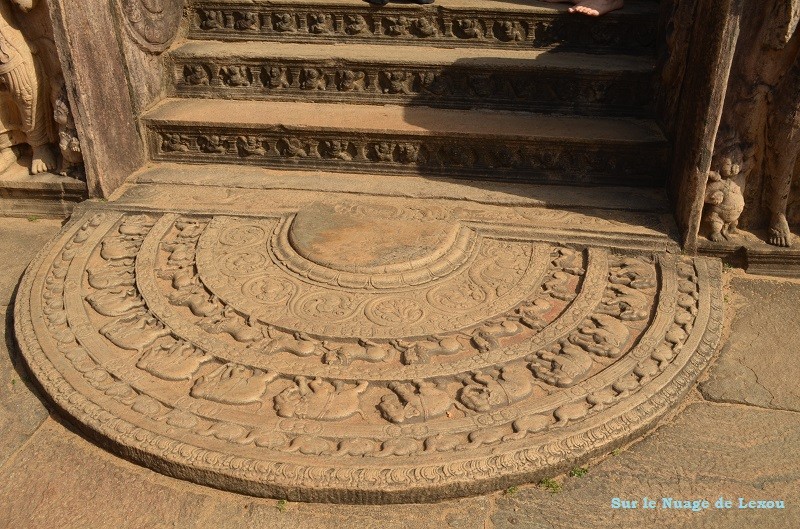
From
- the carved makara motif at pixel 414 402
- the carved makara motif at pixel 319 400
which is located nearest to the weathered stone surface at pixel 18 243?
the carved makara motif at pixel 319 400

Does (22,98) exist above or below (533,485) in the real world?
above

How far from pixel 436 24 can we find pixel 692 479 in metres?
3.59

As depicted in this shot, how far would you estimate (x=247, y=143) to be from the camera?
4.46 metres

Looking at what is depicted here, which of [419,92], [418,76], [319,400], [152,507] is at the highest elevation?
[418,76]

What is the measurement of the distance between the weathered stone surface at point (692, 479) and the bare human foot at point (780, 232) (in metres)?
1.18

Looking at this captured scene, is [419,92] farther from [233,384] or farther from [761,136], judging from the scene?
[233,384]

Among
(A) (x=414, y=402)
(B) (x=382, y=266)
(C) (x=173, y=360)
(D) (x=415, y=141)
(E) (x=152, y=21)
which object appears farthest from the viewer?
(E) (x=152, y=21)

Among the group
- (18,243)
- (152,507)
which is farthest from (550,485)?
(18,243)

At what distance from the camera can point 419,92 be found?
4.66 metres

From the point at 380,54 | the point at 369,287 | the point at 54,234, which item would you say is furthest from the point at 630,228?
the point at 54,234

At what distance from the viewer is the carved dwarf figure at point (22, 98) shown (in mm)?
3930

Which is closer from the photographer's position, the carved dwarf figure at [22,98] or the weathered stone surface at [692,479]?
the weathered stone surface at [692,479]

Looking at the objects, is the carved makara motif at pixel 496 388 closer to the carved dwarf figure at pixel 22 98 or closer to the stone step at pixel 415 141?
the stone step at pixel 415 141

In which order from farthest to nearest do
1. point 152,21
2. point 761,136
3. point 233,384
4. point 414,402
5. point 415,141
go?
point 152,21, point 415,141, point 761,136, point 233,384, point 414,402
